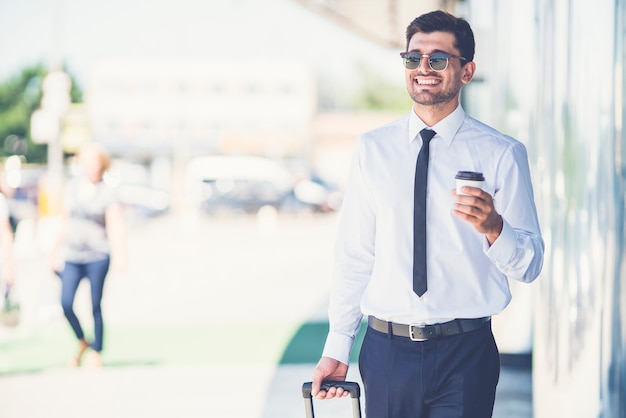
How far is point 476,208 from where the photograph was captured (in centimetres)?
210

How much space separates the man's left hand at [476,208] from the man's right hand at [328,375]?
24.8 inches

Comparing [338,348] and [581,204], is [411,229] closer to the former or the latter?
[338,348]

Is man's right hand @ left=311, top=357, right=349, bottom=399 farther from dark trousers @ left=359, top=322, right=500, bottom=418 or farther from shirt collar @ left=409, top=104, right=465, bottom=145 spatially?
shirt collar @ left=409, top=104, right=465, bottom=145

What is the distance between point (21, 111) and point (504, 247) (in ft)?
194

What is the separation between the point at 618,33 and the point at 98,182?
4.31 metres

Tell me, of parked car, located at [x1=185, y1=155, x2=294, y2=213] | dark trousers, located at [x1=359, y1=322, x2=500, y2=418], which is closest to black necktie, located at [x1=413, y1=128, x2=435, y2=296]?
dark trousers, located at [x1=359, y1=322, x2=500, y2=418]

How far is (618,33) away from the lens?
4.05 metres

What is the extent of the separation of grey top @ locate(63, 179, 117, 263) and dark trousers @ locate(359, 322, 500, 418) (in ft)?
15.9

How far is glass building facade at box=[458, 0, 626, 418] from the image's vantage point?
408cm

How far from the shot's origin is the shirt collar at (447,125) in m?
2.57

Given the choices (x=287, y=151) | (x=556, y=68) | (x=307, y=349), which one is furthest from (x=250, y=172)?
(x=556, y=68)

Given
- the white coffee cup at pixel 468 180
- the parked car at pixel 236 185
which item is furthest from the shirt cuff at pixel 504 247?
the parked car at pixel 236 185

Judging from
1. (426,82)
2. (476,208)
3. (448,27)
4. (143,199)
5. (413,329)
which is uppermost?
(448,27)

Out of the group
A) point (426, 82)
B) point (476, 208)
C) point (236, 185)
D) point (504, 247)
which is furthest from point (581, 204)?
point (236, 185)
